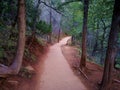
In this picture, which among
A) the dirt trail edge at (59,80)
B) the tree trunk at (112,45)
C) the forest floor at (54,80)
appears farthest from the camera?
the dirt trail edge at (59,80)

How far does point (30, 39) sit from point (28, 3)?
3.62m

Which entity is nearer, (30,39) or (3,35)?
(3,35)

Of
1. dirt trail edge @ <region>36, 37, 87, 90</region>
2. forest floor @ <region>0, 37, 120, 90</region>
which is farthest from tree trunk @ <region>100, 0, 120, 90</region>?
dirt trail edge @ <region>36, 37, 87, 90</region>

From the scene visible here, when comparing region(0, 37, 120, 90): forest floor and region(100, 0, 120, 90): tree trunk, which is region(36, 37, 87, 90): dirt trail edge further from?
region(100, 0, 120, 90): tree trunk

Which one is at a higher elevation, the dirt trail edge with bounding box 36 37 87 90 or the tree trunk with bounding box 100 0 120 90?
the tree trunk with bounding box 100 0 120 90

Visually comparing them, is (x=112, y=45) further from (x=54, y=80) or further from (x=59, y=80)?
(x=54, y=80)

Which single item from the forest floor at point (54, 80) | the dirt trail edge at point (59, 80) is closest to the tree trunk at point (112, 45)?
the forest floor at point (54, 80)

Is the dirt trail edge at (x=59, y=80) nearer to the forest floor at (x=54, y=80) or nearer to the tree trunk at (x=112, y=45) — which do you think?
the forest floor at (x=54, y=80)

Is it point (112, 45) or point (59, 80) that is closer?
point (112, 45)

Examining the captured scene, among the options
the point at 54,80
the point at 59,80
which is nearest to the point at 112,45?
the point at 59,80

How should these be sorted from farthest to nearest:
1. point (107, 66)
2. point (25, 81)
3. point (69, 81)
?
1. point (69, 81)
2. point (25, 81)
3. point (107, 66)

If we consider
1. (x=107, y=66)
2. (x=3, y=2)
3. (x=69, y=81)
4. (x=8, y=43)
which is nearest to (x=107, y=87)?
(x=107, y=66)

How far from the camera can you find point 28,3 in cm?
1830

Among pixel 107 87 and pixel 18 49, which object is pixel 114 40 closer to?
pixel 107 87
